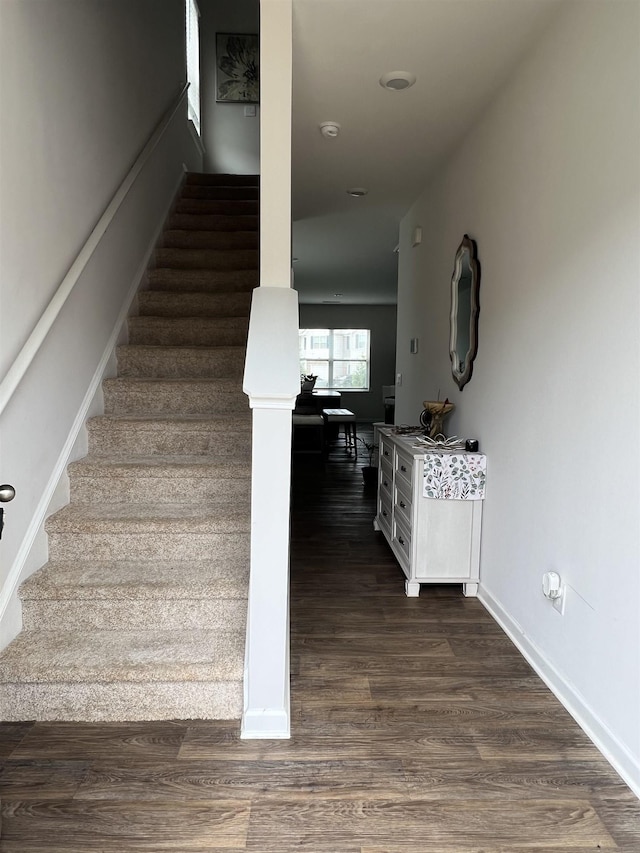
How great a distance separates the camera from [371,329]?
11.5 m

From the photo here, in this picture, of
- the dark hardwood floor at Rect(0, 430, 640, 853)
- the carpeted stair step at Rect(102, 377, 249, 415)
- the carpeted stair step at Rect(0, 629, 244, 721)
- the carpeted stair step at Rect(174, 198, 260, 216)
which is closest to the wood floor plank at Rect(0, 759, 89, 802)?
the dark hardwood floor at Rect(0, 430, 640, 853)

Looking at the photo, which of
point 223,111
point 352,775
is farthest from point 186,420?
point 223,111

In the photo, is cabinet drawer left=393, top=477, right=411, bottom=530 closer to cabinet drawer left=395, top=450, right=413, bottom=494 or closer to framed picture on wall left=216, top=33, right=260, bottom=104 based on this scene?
cabinet drawer left=395, top=450, right=413, bottom=494

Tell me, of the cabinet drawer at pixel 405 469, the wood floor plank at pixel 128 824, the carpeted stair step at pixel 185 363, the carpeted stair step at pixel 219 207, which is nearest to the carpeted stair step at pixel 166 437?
the carpeted stair step at pixel 185 363

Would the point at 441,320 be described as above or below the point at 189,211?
below

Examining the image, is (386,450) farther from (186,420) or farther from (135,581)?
(135,581)

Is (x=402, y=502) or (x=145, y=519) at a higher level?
(x=145, y=519)

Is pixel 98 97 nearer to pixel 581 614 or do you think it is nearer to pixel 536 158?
pixel 536 158

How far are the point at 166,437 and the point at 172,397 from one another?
0.34 m

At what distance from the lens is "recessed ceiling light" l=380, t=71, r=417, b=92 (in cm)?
245

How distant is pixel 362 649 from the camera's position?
A: 88.5 inches

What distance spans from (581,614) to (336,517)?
2.54m

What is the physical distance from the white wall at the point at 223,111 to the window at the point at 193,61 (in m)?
0.23

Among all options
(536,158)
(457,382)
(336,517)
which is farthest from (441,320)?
(336,517)
